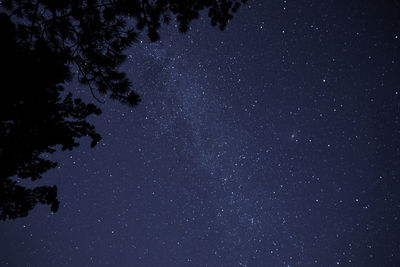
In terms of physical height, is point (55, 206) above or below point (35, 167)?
below

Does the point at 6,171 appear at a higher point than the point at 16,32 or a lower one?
lower

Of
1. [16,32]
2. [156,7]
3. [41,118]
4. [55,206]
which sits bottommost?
[55,206]

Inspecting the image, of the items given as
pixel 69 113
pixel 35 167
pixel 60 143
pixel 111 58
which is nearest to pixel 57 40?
pixel 111 58

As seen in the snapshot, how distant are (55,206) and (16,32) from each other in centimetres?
199

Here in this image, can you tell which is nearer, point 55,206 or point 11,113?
point 11,113

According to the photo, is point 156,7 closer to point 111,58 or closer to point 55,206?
point 111,58

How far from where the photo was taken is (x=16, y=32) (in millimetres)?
2998

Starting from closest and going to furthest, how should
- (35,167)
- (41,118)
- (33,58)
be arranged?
(33,58) → (41,118) → (35,167)

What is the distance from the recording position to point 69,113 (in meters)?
3.35

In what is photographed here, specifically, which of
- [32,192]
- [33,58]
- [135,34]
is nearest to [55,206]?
[32,192]

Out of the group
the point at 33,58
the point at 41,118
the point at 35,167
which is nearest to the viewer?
the point at 33,58

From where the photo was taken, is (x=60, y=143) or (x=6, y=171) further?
(x=60, y=143)

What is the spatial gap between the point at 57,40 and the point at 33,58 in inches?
17.0

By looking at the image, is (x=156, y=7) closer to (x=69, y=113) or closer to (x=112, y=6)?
(x=112, y=6)
